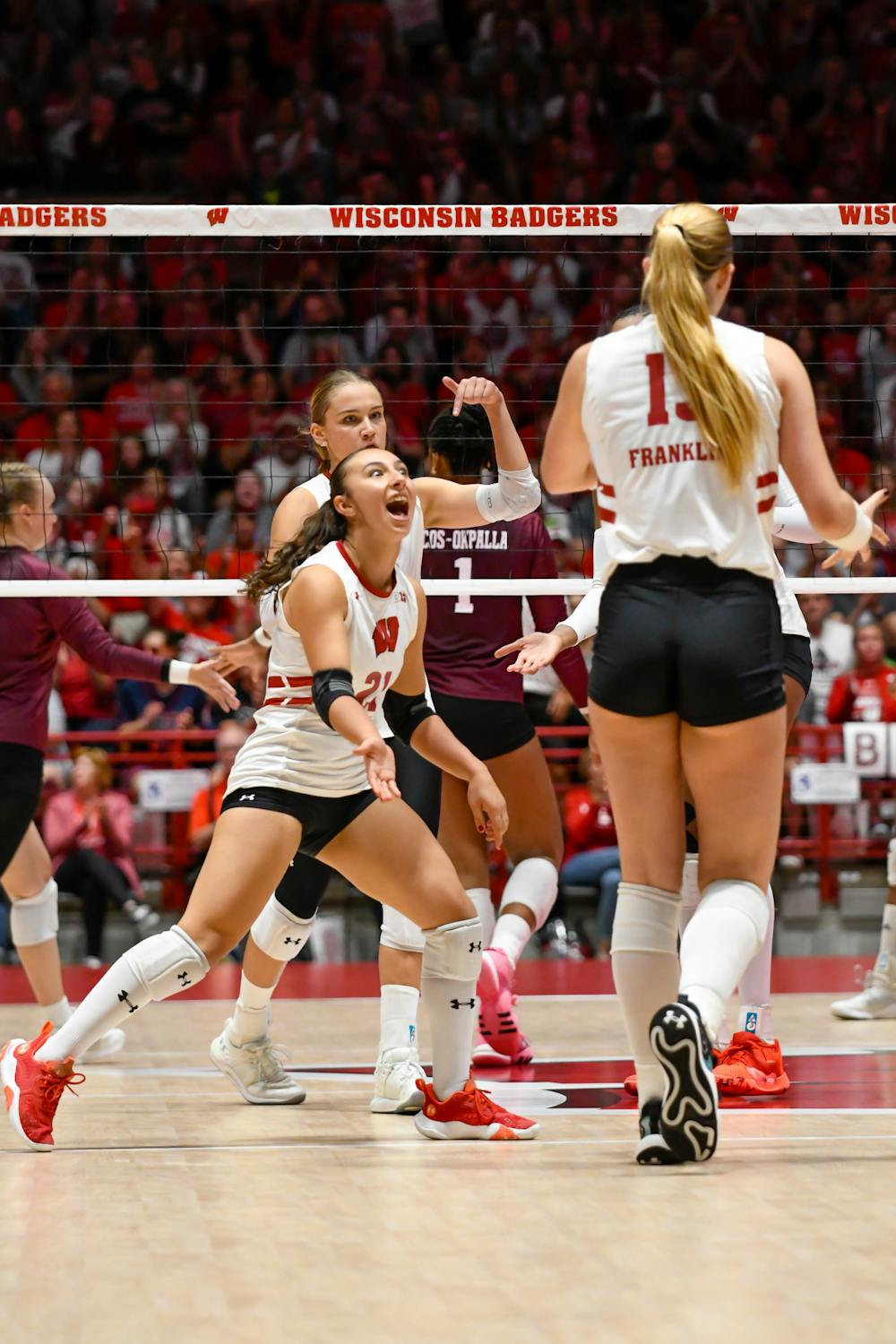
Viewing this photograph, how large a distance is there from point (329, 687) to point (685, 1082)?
1189 mm

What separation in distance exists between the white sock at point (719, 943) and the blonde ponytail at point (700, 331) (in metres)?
0.86

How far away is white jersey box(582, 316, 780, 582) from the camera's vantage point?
377 cm

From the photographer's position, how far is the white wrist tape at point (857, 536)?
12.8ft

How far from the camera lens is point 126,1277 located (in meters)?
2.96

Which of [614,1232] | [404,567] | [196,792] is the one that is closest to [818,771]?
[196,792]

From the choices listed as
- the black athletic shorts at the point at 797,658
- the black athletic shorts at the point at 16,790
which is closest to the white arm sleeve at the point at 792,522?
the black athletic shorts at the point at 797,658

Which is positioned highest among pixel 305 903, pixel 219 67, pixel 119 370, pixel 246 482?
pixel 219 67

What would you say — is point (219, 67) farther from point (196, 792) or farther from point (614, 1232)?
point (614, 1232)

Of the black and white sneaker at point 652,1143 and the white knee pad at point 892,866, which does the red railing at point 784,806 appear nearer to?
the white knee pad at point 892,866

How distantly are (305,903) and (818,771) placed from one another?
217 inches

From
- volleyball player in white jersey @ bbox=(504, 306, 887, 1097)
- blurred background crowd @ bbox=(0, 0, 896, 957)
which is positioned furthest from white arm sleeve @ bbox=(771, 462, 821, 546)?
blurred background crowd @ bbox=(0, 0, 896, 957)

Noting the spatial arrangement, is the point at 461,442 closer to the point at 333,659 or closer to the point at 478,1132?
the point at 333,659

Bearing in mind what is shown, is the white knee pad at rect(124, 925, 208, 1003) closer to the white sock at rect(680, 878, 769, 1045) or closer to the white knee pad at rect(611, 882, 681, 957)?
the white knee pad at rect(611, 882, 681, 957)

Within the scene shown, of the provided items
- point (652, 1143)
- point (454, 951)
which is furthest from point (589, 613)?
point (652, 1143)
